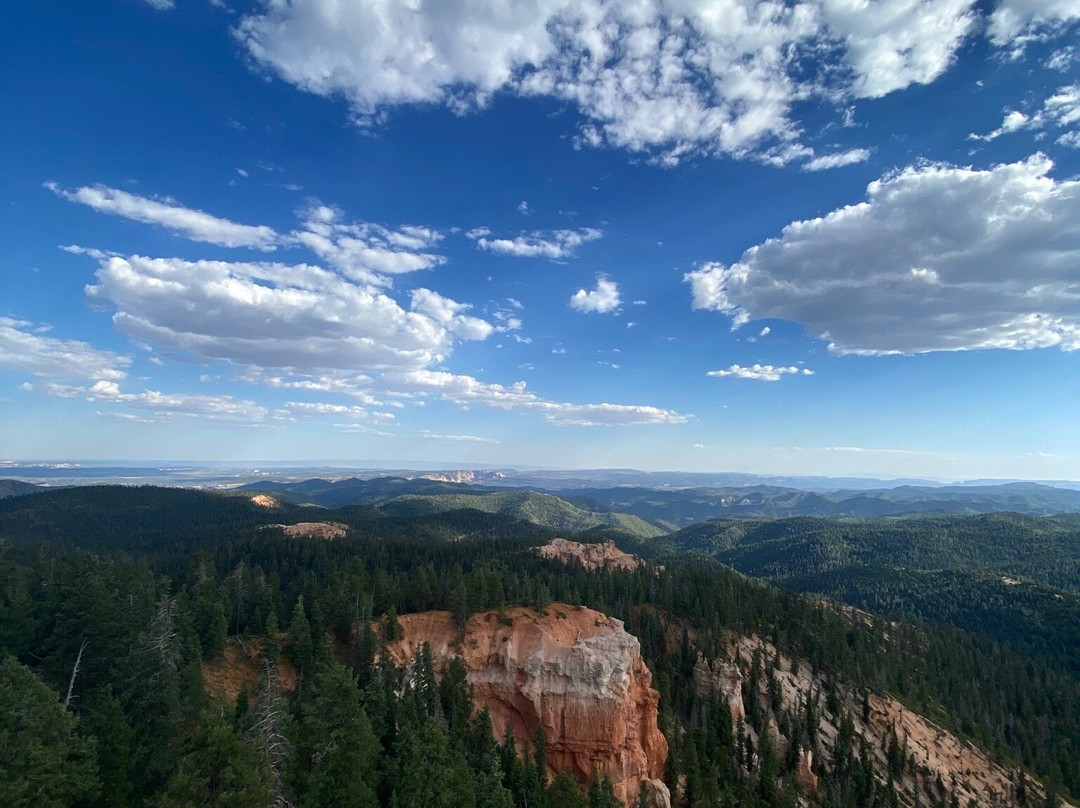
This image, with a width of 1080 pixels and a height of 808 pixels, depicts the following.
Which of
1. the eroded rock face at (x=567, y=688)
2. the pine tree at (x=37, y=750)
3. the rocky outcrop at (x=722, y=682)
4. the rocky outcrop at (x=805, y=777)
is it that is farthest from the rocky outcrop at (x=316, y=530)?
the pine tree at (x=37, y=750)

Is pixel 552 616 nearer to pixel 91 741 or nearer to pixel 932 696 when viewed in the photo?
pixel 91 741

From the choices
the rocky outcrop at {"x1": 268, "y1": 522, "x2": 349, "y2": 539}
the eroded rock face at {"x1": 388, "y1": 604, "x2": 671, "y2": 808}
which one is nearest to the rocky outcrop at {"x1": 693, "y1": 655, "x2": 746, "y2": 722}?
the eroded rock face at {"x1": 388, "y1": 604, "x2": 671, "y2": 808}

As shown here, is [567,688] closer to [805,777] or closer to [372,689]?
[372,689]

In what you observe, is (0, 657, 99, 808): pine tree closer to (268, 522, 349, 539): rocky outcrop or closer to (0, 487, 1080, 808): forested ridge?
(0, 487, 1080, 808): forested ridge

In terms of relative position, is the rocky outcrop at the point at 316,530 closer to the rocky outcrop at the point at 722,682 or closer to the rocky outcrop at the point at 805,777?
the rocky outcrop at the point at 722,682

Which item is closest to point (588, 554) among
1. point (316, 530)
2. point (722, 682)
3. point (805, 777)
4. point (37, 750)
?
point (722, 682)
